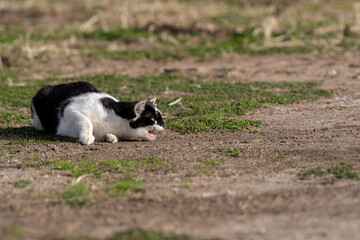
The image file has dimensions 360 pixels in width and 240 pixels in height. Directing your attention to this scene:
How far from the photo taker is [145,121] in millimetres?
7426

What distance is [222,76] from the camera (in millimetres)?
11070

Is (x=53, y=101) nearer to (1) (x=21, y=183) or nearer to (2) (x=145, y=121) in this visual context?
(2) (x=145, y=121)

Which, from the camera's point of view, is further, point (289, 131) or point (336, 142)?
point (289, 131)

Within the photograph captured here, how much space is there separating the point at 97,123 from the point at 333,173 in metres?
2.92

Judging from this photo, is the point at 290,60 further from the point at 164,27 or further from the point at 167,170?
the point at 167,170

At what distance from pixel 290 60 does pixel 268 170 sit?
621 cm

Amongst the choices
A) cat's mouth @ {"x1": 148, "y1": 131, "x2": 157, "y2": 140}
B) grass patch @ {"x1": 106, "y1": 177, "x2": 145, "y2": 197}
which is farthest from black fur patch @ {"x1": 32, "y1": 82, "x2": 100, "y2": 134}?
grass patch @ {"x1": 106, "y1": 177, "x2": 145, "y2": 197}

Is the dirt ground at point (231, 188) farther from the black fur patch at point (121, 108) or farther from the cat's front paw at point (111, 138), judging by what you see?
the black fur patch at point (121, 108)

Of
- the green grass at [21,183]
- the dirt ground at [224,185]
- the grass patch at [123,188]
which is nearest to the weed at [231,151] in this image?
the dirt ground at [224,185]

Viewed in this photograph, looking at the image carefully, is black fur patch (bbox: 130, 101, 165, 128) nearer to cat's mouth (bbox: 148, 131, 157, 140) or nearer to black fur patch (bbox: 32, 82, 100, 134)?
cat's mouth (bbox: 148, 131, 157, 140)

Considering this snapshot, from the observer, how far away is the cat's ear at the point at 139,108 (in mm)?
7402

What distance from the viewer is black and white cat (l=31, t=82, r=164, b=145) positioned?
7.41m

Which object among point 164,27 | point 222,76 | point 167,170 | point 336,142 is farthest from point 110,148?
point 164,27

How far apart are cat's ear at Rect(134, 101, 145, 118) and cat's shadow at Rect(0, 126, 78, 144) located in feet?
2.69
